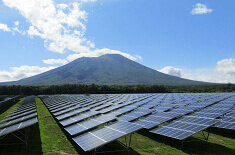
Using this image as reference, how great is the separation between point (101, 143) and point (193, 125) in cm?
846

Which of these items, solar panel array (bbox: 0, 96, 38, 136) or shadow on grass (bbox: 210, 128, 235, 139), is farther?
shadow on grass (bbox: 210, 128, 235, 139)

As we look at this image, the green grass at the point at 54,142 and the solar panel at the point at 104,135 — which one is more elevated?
the solar panel at the point at 104,135

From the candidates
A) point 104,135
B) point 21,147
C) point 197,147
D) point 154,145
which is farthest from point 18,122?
point 197,147

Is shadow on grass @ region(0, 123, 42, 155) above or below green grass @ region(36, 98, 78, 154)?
above

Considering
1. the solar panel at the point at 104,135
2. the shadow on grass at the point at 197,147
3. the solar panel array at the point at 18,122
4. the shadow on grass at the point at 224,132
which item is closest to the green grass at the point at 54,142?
the solar panel array at the point at 18,122

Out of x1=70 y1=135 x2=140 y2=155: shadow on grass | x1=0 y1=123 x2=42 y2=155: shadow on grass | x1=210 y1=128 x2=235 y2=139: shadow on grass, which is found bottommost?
x1=0 y1=123 x2=42 y2=155: shadow on grass

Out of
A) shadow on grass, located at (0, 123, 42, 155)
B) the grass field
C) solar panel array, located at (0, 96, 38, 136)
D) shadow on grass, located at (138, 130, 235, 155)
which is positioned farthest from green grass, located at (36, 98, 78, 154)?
shadow on grass, located at (138, 130, 235, 155)

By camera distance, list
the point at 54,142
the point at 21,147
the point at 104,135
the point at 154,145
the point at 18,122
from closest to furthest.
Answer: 1. the point at 104,135
2. the point at 154,145
3. the point at 21,147
4. the point at 18,122
5. the point at 54,142

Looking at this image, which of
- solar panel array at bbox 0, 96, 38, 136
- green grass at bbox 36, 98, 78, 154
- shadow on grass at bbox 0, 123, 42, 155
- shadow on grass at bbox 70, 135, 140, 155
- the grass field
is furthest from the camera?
green grass at bbox 36, 98, 78, 154

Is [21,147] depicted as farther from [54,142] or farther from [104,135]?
[104,135]

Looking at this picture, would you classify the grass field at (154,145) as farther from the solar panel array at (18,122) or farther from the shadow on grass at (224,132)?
the solar panel array at (18,122)

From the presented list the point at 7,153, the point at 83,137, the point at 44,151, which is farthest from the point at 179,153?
the point at 7,153

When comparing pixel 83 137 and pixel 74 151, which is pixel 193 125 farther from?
pixel 74 151

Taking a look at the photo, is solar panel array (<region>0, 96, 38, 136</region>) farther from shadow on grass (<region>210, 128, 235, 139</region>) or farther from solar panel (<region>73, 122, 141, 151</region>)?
shadow on grass (<region>210, 128, 235, 139</region>)
